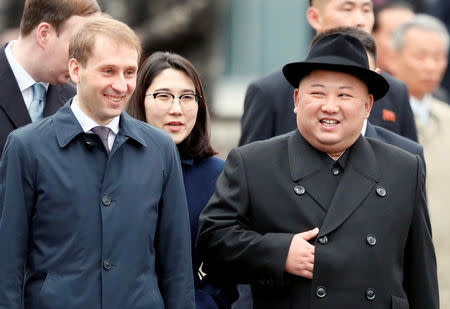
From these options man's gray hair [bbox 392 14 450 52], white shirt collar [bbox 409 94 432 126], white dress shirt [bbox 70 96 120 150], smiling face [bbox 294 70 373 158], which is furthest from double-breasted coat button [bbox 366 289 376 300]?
man's gray hair [bbox 392 14 450 52]

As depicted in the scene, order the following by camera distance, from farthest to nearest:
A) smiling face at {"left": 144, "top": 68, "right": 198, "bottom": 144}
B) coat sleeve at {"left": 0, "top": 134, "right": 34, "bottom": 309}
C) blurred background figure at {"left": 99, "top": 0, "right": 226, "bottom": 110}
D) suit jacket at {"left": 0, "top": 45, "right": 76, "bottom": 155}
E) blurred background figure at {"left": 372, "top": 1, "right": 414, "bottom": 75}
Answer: blurred background figure at {"left": 99, "top": 0, "right": 226, "bottom": 110}, blurred background figure at {"left": 372, "top": 1, "right": 414, "bottom": 75}, smiling face at {"left": 144, "top": 68, "right": 198, "bottom": 144}, suit jacket at {"left": 0, "top": 45, "right": 76, "bottom": 155}, coat sleeve at {"left": 0, "top": 134, "right": 34, "bottom": 309}

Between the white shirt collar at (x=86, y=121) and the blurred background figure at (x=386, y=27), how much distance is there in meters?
4.30

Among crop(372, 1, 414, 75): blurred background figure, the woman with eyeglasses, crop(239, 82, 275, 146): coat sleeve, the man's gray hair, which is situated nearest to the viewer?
the woman with eyeglasses

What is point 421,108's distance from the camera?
827 centimetres

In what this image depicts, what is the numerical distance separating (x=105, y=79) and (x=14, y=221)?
0.67 metres

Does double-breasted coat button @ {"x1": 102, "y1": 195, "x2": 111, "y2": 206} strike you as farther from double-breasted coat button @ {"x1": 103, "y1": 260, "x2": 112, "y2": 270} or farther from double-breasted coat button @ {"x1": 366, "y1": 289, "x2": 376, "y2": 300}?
double-breasted coat button @ {"x1": 366, "y1": 289, "x2": 376, "y2": 300}

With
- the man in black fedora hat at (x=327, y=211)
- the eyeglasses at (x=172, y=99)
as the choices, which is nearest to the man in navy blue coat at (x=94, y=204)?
the man in black fedora hat at (x=327, y=211)

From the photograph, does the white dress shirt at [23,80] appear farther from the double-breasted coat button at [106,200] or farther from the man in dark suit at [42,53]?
the double-breasted coat button at [106,200]

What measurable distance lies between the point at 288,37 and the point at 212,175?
1188 centimetres

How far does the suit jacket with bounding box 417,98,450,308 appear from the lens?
781cm

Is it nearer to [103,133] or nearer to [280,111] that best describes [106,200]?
[103,133]

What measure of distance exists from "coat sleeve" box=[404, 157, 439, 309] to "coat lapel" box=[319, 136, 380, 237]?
224 mm

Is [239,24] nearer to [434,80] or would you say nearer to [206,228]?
[434,80]

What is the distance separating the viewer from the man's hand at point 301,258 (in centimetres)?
530
